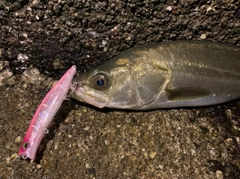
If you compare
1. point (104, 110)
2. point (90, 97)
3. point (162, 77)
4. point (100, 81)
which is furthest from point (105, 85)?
point (162, 77)

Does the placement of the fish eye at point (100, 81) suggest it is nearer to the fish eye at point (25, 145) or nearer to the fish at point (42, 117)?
the fish at point (42, 117)

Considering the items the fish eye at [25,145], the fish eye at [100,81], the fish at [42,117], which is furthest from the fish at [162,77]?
the fish eye at [25,145]

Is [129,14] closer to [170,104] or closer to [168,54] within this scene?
[168,54]

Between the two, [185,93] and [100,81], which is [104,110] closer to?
[100,81]

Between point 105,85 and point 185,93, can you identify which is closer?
point 105,85

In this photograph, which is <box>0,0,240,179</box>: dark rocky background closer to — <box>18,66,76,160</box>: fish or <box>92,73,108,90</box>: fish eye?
<box>18,66,76,160</box>: fish

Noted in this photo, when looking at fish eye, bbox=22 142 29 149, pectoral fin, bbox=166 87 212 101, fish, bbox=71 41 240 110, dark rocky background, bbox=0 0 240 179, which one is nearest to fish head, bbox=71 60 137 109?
fish, bbox=71 41 240 110

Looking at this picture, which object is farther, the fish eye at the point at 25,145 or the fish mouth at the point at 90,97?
the fish mouth at the point at 90,97
